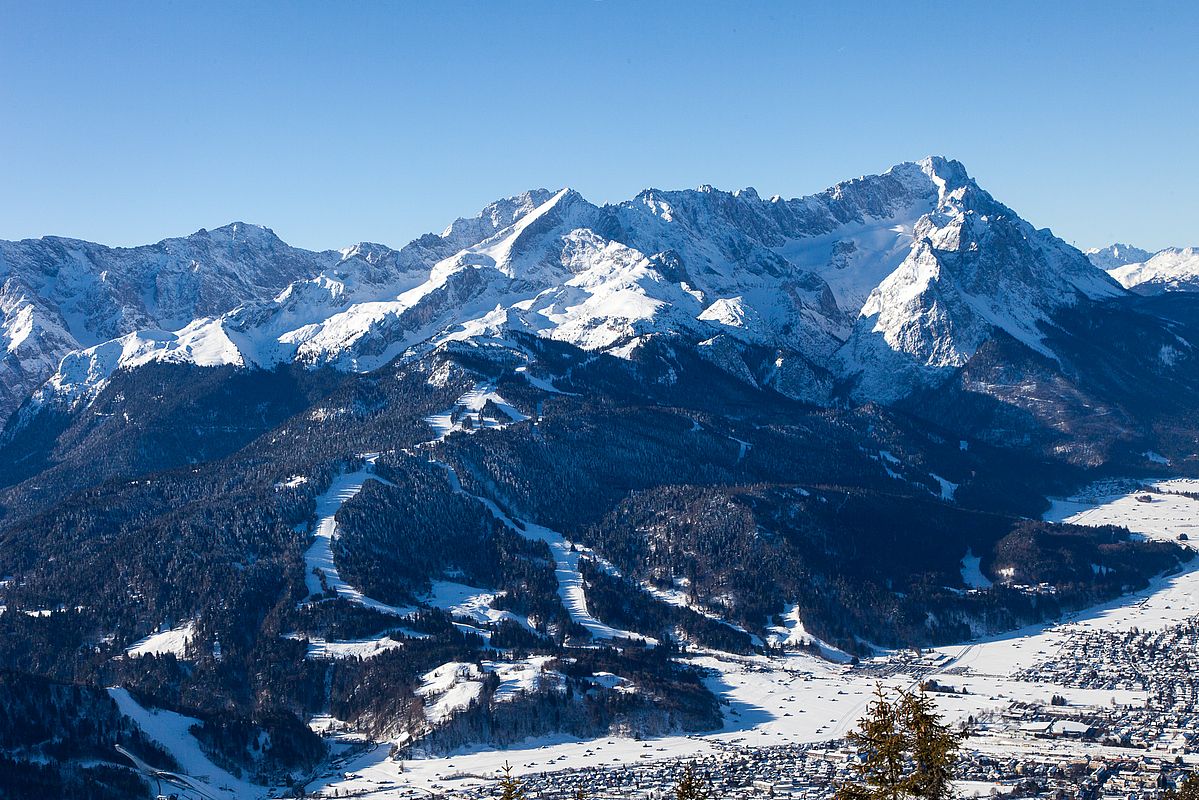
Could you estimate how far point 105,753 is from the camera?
186625mm

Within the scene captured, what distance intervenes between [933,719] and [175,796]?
121534mm

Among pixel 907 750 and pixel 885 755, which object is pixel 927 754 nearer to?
pixel 907 750

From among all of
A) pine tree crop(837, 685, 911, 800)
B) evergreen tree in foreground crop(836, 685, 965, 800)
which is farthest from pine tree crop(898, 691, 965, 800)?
pine tree crop(837, 685, 911, 800)

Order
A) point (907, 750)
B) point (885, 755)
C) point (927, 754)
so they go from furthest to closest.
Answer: point (907, 750), point (885, 755), point (927, 754)

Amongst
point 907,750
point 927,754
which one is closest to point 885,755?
point 907,750

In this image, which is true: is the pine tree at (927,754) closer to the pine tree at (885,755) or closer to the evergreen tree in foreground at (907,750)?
the evergreen tree in foreground at (907,750)

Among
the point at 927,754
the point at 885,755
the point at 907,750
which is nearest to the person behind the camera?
Result: the point at 927,754

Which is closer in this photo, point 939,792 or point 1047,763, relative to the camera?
point 939,792

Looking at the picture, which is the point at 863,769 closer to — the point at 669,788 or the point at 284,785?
the point at 669,788

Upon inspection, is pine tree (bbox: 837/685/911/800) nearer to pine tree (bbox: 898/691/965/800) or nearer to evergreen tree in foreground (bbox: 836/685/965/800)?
evergreen tree in foreground (bbox: 836/685/965/800)

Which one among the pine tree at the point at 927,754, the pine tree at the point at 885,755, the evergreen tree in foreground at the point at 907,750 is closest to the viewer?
the pine tree at the point at 927,754

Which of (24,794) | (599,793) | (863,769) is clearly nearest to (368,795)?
(599,793)

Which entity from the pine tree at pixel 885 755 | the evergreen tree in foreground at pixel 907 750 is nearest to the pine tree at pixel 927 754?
the evergreen tree in foreground at pixel 907 750

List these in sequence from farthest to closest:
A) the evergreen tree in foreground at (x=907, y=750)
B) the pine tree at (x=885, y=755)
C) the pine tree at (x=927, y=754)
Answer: the pine tree at (x=885, y=755) < the evergreen tree in foreground at (x=907, y=750) < the pine tree at (x=927, y=754)
